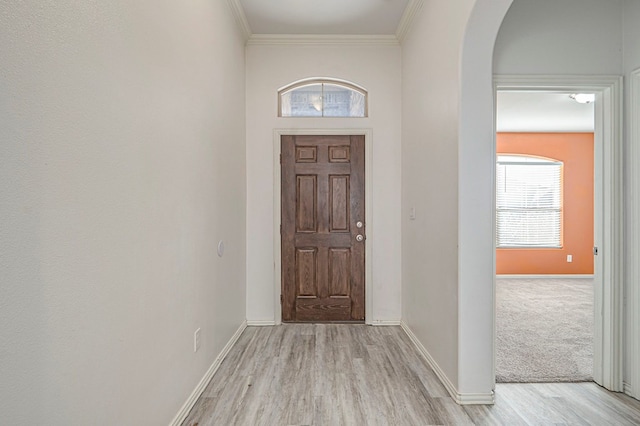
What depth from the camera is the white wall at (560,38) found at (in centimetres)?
253

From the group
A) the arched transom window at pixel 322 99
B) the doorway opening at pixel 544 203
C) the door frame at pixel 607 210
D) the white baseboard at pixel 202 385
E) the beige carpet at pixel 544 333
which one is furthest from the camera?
the doorway opening at pixel 544 203

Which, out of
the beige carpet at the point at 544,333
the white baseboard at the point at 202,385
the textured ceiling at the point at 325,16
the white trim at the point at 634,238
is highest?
the textured ceiling at the point at 325,16

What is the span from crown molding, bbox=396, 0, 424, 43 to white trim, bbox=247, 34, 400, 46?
0.48 ft

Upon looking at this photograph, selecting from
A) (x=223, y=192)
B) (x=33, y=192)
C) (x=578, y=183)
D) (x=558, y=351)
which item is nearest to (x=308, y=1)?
(x=223, y=192)

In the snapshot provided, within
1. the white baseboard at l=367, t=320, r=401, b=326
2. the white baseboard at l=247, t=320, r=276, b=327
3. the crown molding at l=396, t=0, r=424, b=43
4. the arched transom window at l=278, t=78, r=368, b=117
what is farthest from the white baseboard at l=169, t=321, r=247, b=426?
the crown molding at l=396, t=0, r=424, b=43

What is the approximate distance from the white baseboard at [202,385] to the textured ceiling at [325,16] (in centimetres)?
299

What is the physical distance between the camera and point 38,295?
3.30 ft

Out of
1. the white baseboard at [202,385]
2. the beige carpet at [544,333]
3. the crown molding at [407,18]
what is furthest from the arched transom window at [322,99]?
the beige carpet at [544,333]

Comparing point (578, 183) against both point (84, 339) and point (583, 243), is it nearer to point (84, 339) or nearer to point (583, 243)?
point (583, 243)

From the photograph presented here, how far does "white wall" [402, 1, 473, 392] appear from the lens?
7.79ft

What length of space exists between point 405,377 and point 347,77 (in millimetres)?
2968

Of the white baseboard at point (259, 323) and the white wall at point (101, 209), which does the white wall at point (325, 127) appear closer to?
the white baseboard at point (259, 323)

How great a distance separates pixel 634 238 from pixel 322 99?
2.95 meters

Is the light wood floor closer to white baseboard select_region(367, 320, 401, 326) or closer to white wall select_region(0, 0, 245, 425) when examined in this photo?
white wall select_region(0, 0, 245, 425)
